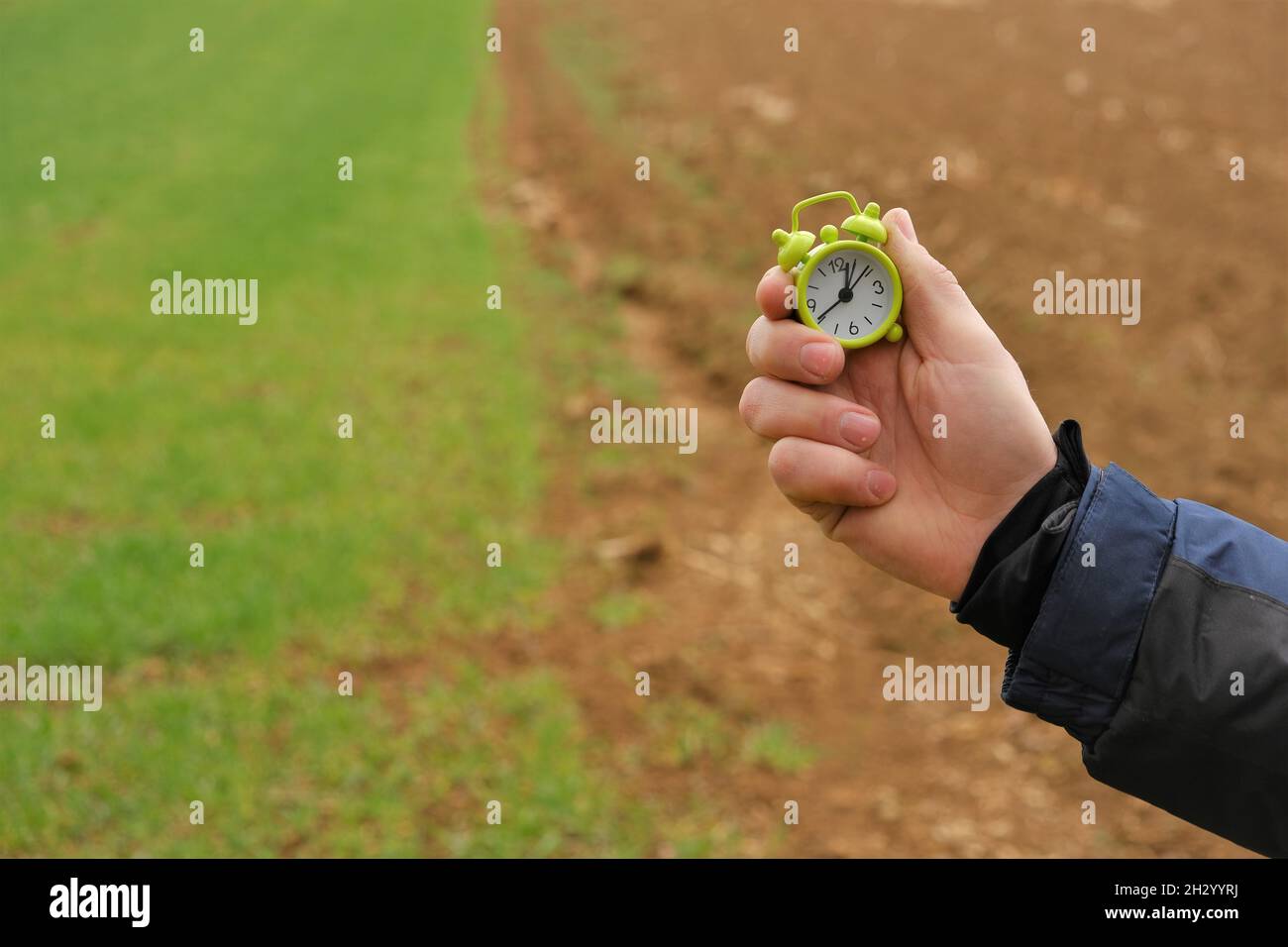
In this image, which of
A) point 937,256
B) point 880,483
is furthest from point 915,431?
point 937,256

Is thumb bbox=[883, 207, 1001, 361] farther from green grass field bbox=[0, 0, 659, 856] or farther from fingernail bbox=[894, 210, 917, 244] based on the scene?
green grass field bbox=[0, 0, 659, 856]

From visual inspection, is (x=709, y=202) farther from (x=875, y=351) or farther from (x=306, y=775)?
(x=875, y=351)

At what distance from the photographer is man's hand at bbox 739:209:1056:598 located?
96.8 inches

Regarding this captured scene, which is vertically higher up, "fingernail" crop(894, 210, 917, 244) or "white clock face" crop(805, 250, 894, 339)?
"fingernail" crop(894, 210, 917, 244)

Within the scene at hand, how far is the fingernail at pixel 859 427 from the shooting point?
2443 millimetres

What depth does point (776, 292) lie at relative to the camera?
2.48 metres

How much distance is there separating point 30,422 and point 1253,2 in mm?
19038

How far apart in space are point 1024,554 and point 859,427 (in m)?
0.46

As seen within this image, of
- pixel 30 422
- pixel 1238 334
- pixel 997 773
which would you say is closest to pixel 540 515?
pixel 997 773

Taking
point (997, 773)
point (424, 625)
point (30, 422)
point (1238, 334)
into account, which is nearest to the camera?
point (997, 773)

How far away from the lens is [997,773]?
4.74 m

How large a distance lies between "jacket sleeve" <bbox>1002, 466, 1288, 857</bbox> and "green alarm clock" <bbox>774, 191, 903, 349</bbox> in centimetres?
63

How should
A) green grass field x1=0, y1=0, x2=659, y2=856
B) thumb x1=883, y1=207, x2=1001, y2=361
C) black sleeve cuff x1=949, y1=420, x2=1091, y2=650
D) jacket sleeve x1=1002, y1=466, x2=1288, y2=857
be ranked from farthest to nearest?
green grass field x1=0, y1=0, x2=659, y2=856 < thumb x1=883, y1=207, x2=1001, y2=361 < black sleeve cuff x1=949, y1=420, x2=1091, y2=650 < jacket sleeve x1=1002, y1=466, x2=1288, y2=857

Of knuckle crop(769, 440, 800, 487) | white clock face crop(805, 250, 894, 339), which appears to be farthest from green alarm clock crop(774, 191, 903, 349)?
knuckle crop(769, 440, 800, 487)
